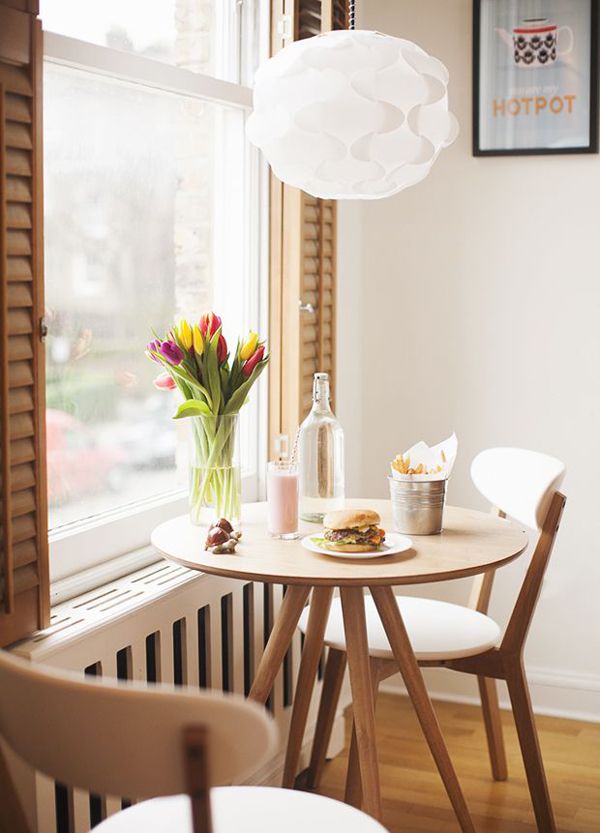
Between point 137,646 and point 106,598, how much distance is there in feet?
0.39

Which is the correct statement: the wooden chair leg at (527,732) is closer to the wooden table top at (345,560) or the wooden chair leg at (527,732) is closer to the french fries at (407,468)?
the wooden table top at (345,560)

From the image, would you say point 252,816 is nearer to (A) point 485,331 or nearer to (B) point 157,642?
(B) point 157,642

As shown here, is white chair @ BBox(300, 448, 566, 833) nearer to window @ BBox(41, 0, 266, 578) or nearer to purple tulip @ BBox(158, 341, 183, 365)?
window @ BBox(41, 0, 266, 578)

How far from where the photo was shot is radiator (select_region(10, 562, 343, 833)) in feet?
6.29

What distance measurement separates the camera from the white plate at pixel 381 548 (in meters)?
2.05

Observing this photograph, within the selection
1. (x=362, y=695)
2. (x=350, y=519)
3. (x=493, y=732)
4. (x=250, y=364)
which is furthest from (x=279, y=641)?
(x=493, y=732)

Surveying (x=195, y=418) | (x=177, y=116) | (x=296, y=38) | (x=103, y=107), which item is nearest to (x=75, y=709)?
(x=195, y=418)

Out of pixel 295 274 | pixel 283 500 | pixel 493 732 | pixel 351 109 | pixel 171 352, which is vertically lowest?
pixel 493 732

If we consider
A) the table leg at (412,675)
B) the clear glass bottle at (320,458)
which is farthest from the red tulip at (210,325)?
the table leg at (412,675)

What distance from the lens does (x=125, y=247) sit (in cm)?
244

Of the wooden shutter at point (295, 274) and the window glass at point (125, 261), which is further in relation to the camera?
the wooden shutter at point (295, 274)

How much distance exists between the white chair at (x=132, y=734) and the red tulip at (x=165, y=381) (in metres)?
1.08

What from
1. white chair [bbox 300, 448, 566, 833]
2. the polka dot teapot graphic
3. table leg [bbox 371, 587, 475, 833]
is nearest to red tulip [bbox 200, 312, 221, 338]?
table leg [bbox 371, 587, 475, 833]

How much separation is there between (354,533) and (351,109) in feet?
2.68
